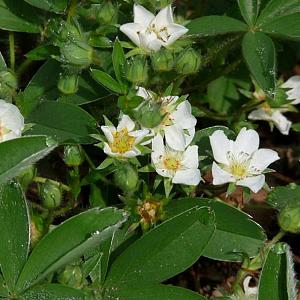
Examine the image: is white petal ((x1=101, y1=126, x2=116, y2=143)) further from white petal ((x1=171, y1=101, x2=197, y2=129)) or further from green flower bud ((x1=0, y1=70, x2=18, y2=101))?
green flower bud ((x1=0, y1=70, x2=18, y2=101))

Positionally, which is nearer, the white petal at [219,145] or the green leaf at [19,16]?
the white petal at [219,145]

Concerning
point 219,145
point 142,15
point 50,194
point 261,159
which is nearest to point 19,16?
point 142,15

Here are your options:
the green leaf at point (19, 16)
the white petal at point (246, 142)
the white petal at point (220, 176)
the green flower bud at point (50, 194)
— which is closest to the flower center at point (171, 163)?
the white petal at point (220, 176)

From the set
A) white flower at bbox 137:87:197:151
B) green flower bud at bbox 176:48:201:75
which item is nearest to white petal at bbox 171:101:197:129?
white flower at bbox 137:87:197:151

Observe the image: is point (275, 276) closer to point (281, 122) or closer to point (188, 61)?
point (188, 61)

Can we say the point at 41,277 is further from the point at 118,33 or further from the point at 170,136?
the point at 118,33

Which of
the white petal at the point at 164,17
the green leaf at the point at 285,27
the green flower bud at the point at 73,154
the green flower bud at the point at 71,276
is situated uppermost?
the white petal at the point at 164,17

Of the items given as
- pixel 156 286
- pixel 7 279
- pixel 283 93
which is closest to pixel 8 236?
pixel 7 279

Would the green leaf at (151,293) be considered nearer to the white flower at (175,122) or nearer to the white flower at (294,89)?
the white flower at (175,122)
